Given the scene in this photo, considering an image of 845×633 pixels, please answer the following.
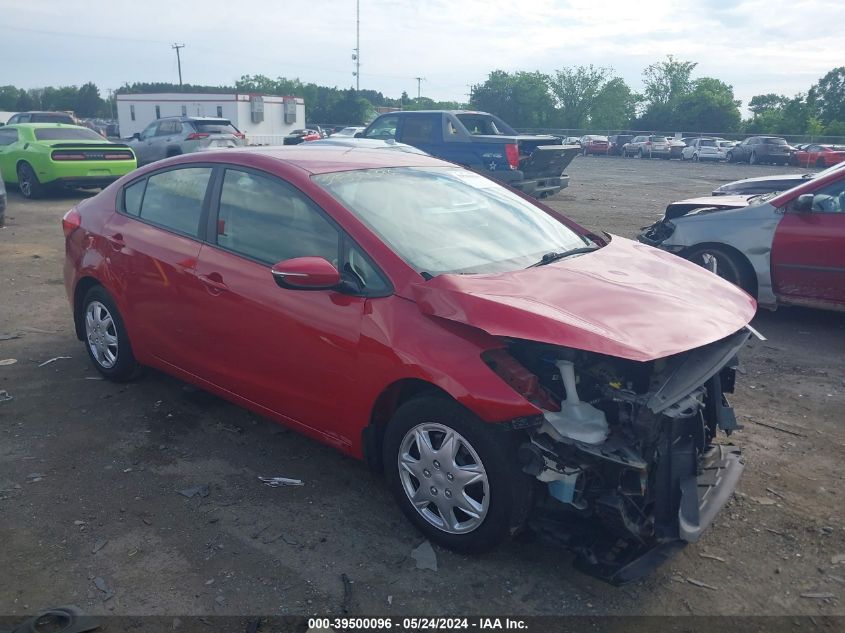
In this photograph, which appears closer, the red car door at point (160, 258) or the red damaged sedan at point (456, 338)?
the red damaged sedan at point (456, 338)

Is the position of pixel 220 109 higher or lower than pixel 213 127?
higher

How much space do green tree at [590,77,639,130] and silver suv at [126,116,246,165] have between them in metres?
68.1

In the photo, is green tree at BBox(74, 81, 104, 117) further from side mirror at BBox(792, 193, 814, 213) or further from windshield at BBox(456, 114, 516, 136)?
side mirror at BBox(792, 193, 814, 213)

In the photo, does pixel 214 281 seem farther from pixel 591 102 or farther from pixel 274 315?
pixel 591 102

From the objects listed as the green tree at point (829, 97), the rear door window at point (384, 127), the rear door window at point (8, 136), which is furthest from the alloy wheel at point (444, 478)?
the green tree at point (829, 97)

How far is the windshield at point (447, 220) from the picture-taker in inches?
139

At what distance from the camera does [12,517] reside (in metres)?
3.44

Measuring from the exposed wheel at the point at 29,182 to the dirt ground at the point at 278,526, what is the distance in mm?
10533

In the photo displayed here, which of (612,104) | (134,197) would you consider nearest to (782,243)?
(134,197)

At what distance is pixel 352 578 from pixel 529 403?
3.54ft

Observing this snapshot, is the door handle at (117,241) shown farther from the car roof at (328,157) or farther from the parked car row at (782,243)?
the parked car row at (782,243)

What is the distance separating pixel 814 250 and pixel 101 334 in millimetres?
6045

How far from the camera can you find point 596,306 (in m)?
3.09

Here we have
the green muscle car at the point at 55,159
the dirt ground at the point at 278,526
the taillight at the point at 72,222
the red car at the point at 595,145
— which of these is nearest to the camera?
the dirt ground at the point at 278,526
